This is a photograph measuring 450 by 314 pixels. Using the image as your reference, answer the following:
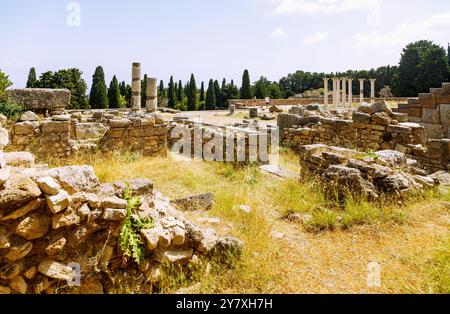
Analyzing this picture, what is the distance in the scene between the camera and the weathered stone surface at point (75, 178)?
2929mm

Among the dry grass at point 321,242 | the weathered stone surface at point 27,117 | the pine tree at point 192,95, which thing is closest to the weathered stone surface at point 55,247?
the dry grass at point 321,242

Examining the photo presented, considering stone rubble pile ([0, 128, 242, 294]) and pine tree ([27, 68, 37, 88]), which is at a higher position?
pine tree ([27, 68, 37, 88])

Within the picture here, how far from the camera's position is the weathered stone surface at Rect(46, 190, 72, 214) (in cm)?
264

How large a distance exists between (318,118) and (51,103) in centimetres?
903

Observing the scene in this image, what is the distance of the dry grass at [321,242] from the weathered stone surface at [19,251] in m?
1.29

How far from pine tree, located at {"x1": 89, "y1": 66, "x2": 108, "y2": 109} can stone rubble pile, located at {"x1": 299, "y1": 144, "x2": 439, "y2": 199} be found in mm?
30587

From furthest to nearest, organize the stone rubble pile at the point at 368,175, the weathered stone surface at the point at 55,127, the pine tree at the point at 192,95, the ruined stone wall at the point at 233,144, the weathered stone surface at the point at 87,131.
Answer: the pine tree at the point at 192,95
the weathered stone surface at the point at 87,131
the ruined stone wall at the point at 233,144
the weathered stone surface at the point at 55,127
the stone rubble pile at the point at 368,175

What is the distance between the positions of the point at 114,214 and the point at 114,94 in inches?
1335

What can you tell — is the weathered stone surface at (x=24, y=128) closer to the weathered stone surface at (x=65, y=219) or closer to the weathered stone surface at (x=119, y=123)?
the weathered stone surface at (x=119, y=123)

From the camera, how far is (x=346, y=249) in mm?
3918

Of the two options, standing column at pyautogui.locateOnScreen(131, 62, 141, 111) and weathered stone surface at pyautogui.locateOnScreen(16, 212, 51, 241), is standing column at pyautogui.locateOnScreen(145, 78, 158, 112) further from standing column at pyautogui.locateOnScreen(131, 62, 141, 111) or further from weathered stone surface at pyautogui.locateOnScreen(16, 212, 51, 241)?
weathered stone surface at pyautogui.locateOnScreen(16, 212, 51, 241)

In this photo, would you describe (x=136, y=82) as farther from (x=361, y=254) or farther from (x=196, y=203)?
(x=361, y=254)

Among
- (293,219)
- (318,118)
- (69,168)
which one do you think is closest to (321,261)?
(293,219)

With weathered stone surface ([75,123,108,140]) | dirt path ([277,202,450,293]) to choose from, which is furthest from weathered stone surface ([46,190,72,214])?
weathered stone surface ([75,123,108,140])
